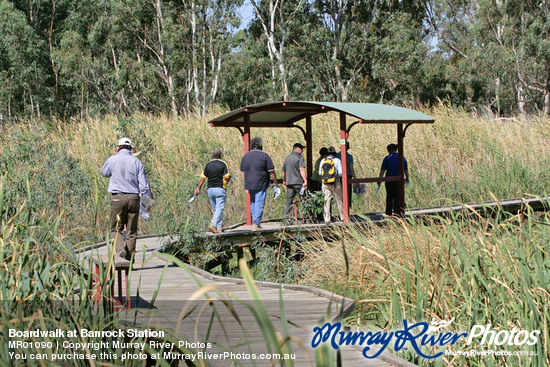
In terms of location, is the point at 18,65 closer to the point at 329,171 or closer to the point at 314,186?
the point at 314,186

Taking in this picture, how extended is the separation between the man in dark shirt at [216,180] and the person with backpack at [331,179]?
2.09 metres

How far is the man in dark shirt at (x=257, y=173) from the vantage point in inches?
477

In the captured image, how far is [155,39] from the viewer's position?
39.6 meters

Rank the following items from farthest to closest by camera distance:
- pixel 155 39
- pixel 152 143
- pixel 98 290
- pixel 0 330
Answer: pixel 155 39
pixel 152 143
pixel 98 290
pixel 0 330

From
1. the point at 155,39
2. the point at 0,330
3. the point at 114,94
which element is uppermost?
the point at 155,39

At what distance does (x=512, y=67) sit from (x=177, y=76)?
18.5m

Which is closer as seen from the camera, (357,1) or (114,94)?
(357,1)

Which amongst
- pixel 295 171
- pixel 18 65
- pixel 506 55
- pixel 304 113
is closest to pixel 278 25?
pixel 506 55

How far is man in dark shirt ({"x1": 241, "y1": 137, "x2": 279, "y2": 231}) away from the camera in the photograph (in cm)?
1211

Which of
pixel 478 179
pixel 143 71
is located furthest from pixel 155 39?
pixel 478 179

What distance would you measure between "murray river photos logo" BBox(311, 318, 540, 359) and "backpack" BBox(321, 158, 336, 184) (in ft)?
24.6

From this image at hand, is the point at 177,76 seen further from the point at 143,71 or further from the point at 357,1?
the point at 357,1

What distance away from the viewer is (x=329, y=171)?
42.9 ft

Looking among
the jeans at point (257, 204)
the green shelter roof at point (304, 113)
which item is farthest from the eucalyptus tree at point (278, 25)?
the jeans at point (257, 204)
